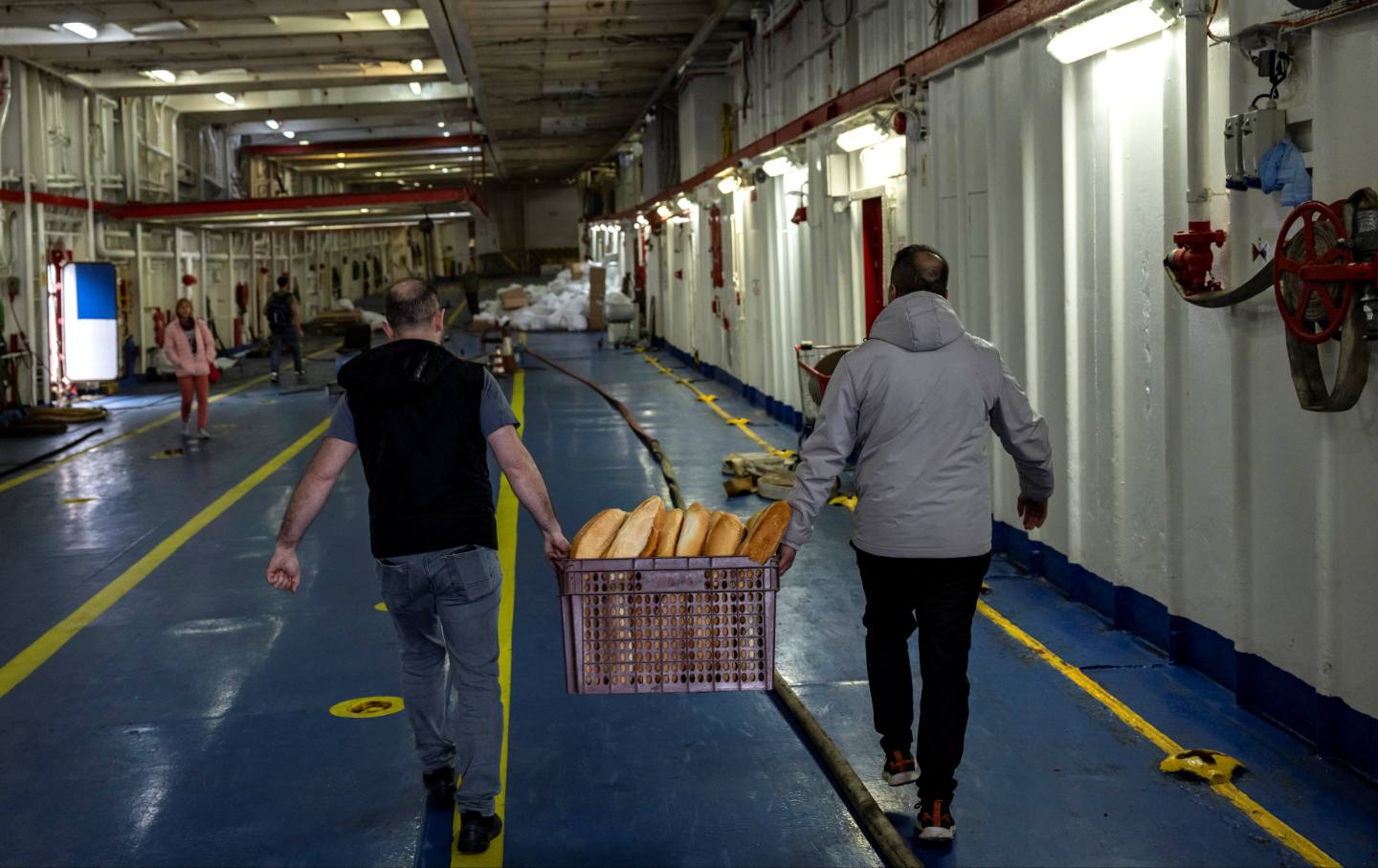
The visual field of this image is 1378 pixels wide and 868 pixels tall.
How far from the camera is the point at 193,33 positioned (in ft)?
68.1

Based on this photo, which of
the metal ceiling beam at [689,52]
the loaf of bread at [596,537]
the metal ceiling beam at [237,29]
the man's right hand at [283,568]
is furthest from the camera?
the metal ceiling beam at [237,29]

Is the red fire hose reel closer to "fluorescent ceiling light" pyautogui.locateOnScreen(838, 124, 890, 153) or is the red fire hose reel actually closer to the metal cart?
the metal cart

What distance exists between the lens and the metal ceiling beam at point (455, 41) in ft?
61.4

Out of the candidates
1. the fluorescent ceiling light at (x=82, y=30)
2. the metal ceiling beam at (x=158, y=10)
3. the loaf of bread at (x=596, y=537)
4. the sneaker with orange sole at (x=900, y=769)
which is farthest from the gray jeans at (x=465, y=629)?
the fluorescent ceiling light at (x=82, y=30)

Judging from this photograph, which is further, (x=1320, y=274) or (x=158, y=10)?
(x=158, y=10)

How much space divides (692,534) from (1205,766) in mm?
2298

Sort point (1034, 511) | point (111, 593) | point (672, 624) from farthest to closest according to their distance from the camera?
point (111, 593) < point (1034, 511) < point (672, 624)

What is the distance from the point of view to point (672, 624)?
4.46m

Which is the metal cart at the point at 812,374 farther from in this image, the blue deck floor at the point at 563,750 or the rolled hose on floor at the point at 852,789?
the rolled hose on floor at the point at 852,789

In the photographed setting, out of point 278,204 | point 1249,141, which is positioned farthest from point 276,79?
point 1249,141

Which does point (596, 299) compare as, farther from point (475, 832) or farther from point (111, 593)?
point (475, 832)

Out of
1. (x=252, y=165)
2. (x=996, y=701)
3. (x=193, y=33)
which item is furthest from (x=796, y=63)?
(x=252, y=165)

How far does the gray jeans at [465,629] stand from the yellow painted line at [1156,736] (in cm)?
271

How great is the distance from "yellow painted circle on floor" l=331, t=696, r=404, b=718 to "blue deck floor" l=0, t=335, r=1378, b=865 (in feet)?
0.28
